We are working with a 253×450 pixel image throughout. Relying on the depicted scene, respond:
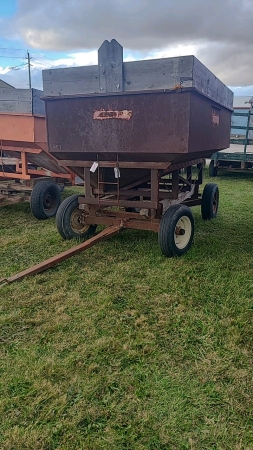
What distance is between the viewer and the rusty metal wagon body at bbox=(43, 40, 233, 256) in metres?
3.39

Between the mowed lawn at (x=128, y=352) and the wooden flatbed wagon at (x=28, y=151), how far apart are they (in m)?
1.85

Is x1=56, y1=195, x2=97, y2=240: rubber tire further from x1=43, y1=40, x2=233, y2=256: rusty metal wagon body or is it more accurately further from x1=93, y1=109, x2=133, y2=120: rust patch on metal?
x1=93, y1=109, x2=133, y2=120: rust patch on metal

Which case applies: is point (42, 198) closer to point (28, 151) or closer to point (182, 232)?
point (28, 151)

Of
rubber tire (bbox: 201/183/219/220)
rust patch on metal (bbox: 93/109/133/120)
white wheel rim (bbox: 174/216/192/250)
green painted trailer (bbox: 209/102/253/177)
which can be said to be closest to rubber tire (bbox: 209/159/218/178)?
green painted trailer (bbox: 209/102/253/177)

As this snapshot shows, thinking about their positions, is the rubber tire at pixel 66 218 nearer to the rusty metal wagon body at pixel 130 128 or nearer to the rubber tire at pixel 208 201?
the rusty metal wagon body at pixel 130 128

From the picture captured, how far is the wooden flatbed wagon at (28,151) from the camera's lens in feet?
17.2

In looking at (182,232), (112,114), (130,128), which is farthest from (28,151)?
(182,232)

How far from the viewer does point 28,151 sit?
18.3ft

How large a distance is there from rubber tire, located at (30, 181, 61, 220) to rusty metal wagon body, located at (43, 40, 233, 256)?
1267 mm

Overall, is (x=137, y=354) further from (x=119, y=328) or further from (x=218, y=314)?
(x=218, y=314)

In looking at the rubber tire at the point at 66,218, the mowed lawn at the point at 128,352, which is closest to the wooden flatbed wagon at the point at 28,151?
the rubber tire at the point at 66,218

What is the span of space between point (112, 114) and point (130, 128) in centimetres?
→ 24

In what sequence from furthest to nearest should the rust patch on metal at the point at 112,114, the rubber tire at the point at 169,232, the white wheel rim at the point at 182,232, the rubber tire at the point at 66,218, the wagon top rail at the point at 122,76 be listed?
the rubber tire at the point at 66,218 → the white wheel rim at the point at 182,232 → the rubber tire at the point at 169,232 → the rust patch on metal at the point at 112,114 → the wagon top rail at the point at 122,76

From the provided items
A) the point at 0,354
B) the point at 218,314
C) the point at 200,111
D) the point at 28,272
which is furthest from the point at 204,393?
the point at 200,111
